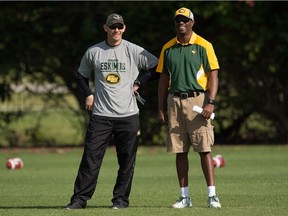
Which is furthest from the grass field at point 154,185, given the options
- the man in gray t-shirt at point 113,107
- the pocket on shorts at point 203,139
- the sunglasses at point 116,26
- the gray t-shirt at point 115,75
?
the sunglasses at point 116,26

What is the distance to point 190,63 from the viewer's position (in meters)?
11.6

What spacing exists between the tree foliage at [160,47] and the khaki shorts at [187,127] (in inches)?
515

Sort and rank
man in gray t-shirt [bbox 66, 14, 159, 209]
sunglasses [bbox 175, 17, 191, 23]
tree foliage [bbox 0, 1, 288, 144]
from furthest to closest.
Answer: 1. tree foliage [bbox 0, 1, 288, 144]
2. man in gray t-shirt [bbox 66, 14, 159, 209]
3. sunglasses [bbox 175, 17, 191, 23]

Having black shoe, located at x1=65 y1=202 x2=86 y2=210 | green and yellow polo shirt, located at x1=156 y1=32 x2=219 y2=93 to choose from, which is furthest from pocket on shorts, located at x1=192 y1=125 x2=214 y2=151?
black shoe, located at x1=65 y1=202 x2=86 y2=210

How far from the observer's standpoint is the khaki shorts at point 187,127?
11.7m

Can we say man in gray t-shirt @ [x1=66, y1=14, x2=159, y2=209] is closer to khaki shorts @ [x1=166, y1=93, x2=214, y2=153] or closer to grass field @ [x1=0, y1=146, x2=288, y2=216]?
grass field @ [x1=0, y1=146, x2=288, y2=216]

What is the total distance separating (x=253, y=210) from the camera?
37.1 feet

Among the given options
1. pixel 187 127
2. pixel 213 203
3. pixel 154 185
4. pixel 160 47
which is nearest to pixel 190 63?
pixel 187 127

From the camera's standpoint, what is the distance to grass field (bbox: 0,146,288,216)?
38.2 ft

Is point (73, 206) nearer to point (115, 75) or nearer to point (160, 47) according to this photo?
point (115, 75)

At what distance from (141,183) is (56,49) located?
38.2ft

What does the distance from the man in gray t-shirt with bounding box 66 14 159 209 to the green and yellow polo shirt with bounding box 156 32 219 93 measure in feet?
1.47

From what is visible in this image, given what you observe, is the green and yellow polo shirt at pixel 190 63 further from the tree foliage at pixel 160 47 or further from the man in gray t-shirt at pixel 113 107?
the tree foliage at pixel 160 47

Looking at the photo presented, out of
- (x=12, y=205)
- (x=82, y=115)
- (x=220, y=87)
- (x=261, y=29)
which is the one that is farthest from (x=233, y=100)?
(x=12, y=205)
